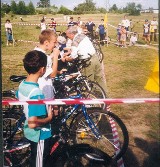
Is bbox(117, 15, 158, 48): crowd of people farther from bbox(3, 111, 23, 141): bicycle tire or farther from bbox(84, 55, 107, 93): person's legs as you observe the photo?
bbox(3, 111, 23, 141): bicycle tire

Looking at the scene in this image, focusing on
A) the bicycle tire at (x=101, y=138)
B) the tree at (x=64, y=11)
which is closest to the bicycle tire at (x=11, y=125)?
the bicycle tire at (x=101, y=138)

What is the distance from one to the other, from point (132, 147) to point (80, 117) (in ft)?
2.81

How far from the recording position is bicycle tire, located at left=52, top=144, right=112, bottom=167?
2305mm

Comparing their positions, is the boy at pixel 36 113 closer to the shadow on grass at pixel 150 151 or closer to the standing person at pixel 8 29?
the shadow on grass at pixel 150 151

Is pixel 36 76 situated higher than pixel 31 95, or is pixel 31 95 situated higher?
pixel 36 76

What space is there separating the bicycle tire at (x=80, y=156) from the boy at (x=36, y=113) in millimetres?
166

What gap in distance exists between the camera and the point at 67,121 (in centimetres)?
297

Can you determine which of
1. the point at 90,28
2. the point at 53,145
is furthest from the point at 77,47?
the point at 90,28

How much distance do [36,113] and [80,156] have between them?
588 millimetres

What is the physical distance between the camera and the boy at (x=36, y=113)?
212 cm

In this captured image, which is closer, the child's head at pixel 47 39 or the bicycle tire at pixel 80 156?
the bicycle tire at pixel 80 156

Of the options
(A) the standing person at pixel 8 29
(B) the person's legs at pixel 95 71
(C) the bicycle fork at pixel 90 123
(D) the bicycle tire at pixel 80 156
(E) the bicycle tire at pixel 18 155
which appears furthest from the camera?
(A) the standing person at pixel 8 29

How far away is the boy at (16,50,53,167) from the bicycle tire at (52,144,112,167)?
166mm

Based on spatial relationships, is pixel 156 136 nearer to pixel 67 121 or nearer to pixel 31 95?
pixel 67 121
